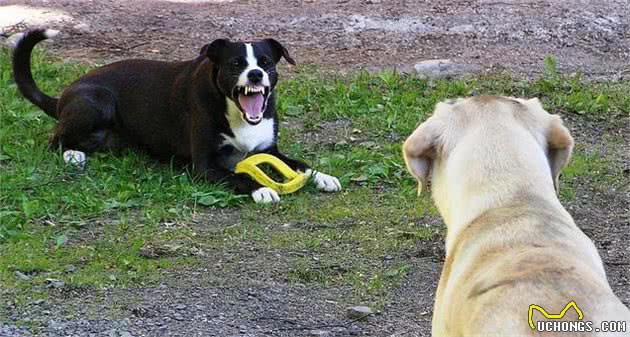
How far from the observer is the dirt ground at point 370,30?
8.95 m

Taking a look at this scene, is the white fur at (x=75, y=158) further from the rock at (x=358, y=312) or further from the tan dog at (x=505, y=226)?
the tan dog at (x=505, y=226)

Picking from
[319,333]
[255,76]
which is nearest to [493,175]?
[319,333]

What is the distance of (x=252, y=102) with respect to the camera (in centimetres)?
701

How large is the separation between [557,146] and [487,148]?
0.22 metres

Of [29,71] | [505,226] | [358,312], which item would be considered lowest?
[29,71]

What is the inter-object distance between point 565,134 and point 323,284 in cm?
200

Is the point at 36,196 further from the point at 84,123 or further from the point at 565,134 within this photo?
the point at 565,134

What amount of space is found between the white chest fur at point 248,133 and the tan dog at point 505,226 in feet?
11.7

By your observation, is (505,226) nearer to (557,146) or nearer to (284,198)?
(557,146)

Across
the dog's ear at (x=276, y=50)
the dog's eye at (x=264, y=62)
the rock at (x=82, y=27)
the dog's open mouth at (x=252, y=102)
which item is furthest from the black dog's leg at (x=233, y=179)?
the rock at (x=82, y=27)

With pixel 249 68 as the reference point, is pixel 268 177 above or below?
below

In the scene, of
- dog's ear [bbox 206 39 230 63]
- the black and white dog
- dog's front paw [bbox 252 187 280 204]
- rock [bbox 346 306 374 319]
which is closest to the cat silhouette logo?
rock [bbox 346 306 374 319]

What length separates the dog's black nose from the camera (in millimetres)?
6863

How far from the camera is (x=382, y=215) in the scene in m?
6.21
